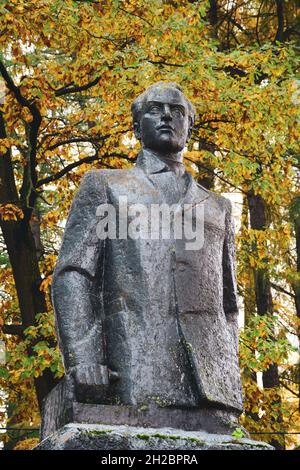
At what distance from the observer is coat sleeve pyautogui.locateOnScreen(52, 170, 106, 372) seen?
5039 millimetres

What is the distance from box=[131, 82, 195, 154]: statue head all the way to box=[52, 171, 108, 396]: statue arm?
0.39 m

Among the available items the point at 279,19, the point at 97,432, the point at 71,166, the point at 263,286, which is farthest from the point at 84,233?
the point at 279,19

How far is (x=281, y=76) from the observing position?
45.5 ft

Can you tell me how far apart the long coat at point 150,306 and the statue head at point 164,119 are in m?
0.14

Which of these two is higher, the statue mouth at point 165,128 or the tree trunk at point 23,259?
the tree trunk at point 23,259

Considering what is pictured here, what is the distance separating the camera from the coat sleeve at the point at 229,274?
5.64 metres

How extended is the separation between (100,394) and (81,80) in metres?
9.24

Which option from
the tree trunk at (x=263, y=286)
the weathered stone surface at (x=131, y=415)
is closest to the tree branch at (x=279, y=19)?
the tree trunk at (x=263, y=286)

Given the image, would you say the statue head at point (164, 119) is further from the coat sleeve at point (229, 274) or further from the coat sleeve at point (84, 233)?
the coat sleeve at point (229, 274)

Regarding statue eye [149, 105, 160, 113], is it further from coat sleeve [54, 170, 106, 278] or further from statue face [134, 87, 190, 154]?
coat sleeve [54, 170, 106, 278]

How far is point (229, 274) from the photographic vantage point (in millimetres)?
5707

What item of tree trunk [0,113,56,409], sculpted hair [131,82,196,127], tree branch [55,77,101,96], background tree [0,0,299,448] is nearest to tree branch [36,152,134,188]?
background tree [0,0,299,448]
